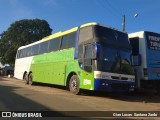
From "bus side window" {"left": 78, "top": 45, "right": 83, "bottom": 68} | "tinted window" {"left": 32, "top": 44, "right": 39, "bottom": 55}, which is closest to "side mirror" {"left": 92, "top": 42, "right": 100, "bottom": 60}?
"bus side window" {"left": 78, "top": 45, "right": 83, "bottom": 68}

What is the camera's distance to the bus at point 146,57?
49.5 ft

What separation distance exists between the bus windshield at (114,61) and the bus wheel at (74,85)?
2.02 meters

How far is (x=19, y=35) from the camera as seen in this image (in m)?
56.6

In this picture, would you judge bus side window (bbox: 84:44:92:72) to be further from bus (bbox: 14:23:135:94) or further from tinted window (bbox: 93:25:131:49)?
tinted window (bbox: 93:25:131:49)

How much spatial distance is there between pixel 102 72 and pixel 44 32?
152ft

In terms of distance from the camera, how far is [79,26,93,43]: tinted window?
14430 mm

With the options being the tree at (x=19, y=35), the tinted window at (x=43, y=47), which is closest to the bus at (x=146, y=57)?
the tinted window at (x=43, y=47)

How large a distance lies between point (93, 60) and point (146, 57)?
305cm

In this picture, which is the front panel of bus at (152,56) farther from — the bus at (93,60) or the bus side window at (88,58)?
the bus side window at (88,58)

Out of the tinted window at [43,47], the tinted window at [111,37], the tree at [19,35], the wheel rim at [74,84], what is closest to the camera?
the tinted window at [111,37]

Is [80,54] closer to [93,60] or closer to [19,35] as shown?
[93,60]

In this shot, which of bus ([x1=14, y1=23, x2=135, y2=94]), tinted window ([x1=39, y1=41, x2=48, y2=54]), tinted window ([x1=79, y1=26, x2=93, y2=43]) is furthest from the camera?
tinted window ([x1=39, y1=41, x2=48, y2=54])

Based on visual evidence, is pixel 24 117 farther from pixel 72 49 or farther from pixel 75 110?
pixel 72 49

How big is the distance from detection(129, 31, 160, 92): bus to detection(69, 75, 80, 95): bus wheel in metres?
3.08
